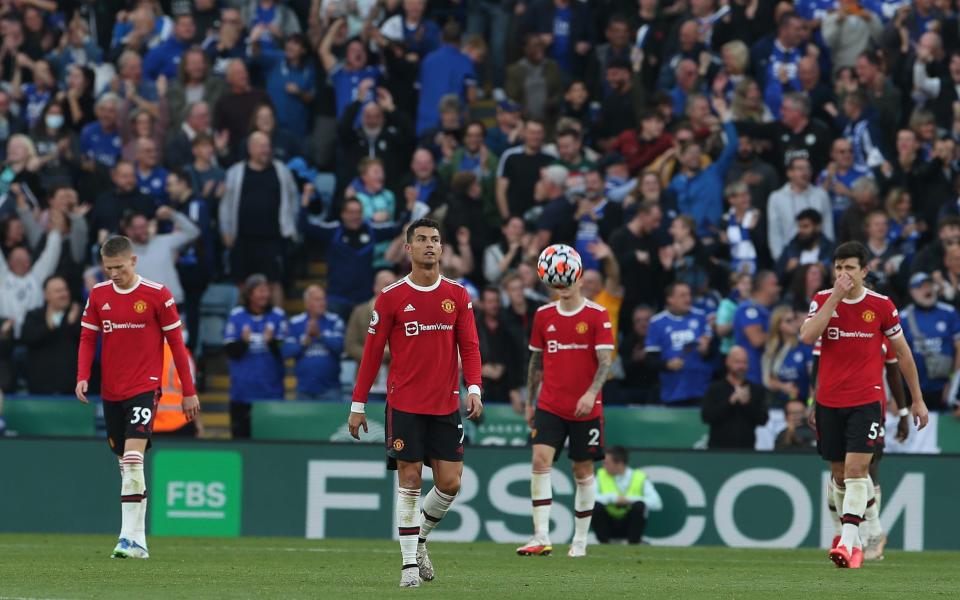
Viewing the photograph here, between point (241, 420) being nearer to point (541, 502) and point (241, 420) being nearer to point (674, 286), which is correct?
point (674, 286)

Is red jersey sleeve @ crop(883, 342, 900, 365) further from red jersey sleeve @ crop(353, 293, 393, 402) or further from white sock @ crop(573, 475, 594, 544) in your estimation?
red jersey sleeve @ crop(353, 293, 393, 402)

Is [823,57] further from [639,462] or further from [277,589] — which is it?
[277,589]

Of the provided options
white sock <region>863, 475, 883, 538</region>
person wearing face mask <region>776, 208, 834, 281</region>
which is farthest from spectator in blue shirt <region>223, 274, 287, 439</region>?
white sock <region>863, 475, 883, 538</region>

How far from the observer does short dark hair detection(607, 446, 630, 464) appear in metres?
19.2

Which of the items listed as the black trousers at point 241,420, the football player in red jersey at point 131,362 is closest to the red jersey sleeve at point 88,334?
the football player in red jersey at point 131,362

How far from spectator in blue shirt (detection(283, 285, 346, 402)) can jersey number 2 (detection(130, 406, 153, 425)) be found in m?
7.22

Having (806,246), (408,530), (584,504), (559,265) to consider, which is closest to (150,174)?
(806,246)

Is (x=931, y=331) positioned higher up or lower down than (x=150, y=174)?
lower down

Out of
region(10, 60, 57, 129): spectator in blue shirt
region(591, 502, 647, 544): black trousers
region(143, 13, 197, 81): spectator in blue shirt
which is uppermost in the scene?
region(143, 13, 197, 81): spectator in blue shirt

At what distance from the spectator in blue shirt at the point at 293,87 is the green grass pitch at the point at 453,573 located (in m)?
8.72

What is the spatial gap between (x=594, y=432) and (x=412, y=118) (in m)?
10.2

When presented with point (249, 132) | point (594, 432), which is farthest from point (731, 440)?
point (249, 132)

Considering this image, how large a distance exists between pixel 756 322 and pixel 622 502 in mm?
2777

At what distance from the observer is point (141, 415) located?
47.3 feet
